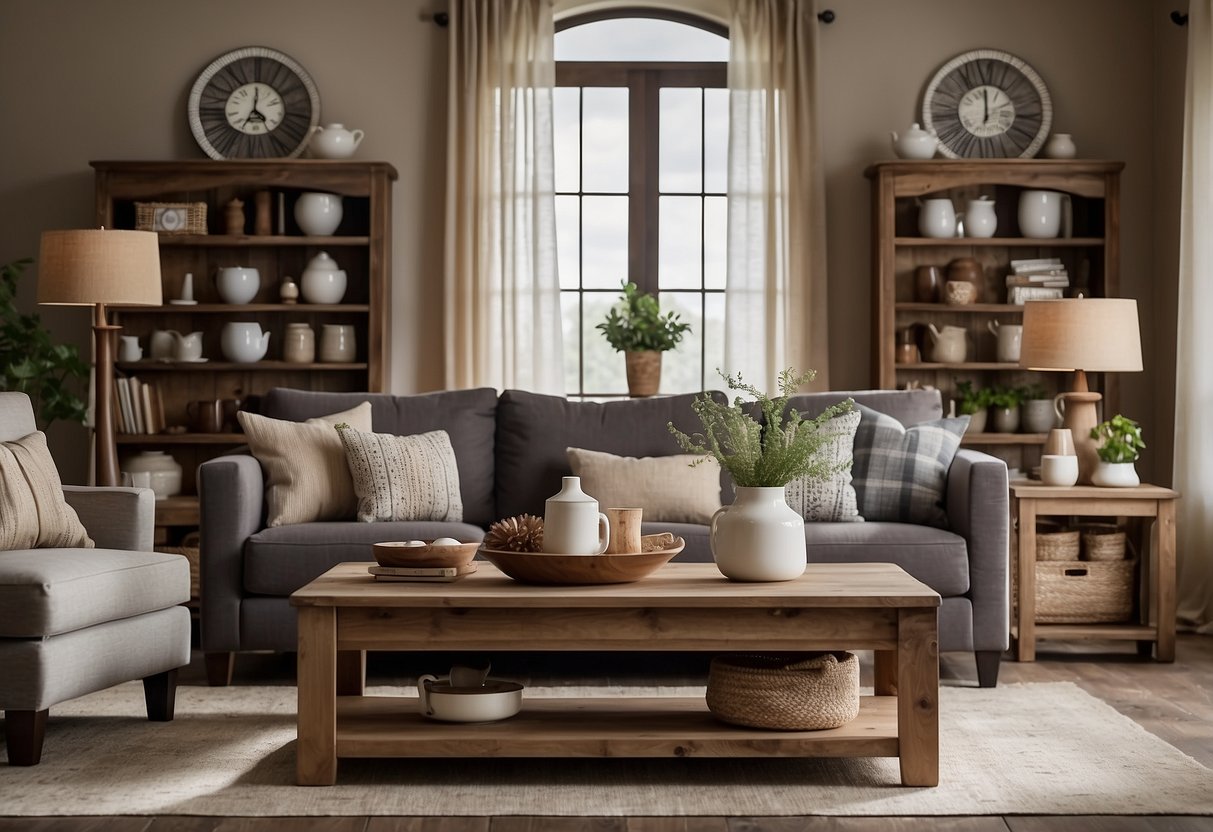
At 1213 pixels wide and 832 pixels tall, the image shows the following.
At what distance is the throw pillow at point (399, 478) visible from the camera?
407cm

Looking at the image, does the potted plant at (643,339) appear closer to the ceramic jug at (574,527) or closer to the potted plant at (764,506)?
the potted plant at (764,506)

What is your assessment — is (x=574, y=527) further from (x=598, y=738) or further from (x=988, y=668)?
(x=988, y=668)

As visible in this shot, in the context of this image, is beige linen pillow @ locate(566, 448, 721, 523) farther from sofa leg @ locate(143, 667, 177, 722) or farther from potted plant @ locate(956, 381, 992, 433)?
potted plant @ locate(956, 381, 992, 433)

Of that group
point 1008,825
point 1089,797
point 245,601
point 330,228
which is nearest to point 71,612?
point 245,601

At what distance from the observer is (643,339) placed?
17.8 feet

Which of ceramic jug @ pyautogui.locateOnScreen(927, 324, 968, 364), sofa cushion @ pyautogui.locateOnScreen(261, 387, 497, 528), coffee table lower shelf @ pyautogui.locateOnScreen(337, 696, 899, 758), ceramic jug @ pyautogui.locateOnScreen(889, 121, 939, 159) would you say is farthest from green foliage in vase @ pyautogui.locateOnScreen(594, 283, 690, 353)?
coffee table lower shelf @ pyautogui.locateOnScreen(337, 696, 899, 758)

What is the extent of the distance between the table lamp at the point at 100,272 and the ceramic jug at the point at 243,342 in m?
1.03

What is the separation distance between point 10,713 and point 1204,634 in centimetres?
413

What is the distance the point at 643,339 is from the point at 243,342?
1692 millimetres

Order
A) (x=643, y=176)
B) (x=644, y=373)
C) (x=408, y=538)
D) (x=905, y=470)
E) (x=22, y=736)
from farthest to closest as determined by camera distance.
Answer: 1. (x=643, y=176)
2. (x=644, y=373)
3. (x=905, y=470)
4. (x=408, y=538)
5. (x=22, y=736)

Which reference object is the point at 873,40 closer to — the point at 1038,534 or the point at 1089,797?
the point at 1038,534

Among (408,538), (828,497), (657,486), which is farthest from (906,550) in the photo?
(408,538)

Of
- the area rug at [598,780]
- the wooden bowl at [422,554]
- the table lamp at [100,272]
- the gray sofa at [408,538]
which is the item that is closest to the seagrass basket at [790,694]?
the area rug at [598,780]

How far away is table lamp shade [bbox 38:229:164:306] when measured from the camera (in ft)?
14.1
